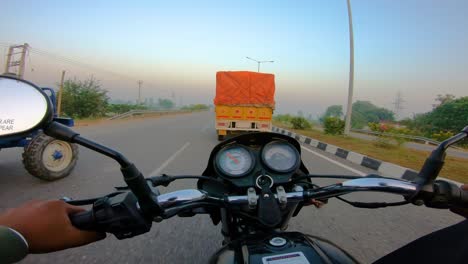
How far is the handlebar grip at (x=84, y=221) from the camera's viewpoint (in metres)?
1.07

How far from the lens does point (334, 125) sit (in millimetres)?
17672

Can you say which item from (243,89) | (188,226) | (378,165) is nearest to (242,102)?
(243,89)

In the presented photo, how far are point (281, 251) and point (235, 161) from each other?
0.60 metres

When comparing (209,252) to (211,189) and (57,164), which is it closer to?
(211,189)

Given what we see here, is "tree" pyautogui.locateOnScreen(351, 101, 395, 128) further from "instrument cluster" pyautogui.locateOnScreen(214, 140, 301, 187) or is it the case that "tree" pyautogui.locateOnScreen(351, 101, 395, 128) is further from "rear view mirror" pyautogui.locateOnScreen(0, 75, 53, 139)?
"rear view mirror" pyautogui.locateOnScreen(0, 75, 53, 139)

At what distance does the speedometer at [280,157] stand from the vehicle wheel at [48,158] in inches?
154

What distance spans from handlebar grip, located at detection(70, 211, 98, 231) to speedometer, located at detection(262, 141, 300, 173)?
2.58 feet

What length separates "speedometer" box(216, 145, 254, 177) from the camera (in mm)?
1494

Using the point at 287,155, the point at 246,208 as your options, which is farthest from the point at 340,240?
the point at 246,208

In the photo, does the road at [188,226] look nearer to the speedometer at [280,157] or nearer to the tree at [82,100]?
the speedometer at [280,157]

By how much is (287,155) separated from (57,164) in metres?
4.52

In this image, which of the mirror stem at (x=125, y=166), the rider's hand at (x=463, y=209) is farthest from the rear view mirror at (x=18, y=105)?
the rider's hand at (x=463, y=209)

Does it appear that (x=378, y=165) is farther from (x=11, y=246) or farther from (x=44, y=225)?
(x=11, y=246)

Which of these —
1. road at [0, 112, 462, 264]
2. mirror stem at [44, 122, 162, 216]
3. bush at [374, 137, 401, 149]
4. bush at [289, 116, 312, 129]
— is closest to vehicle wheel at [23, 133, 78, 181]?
road at [0, 112, 462, 264]
